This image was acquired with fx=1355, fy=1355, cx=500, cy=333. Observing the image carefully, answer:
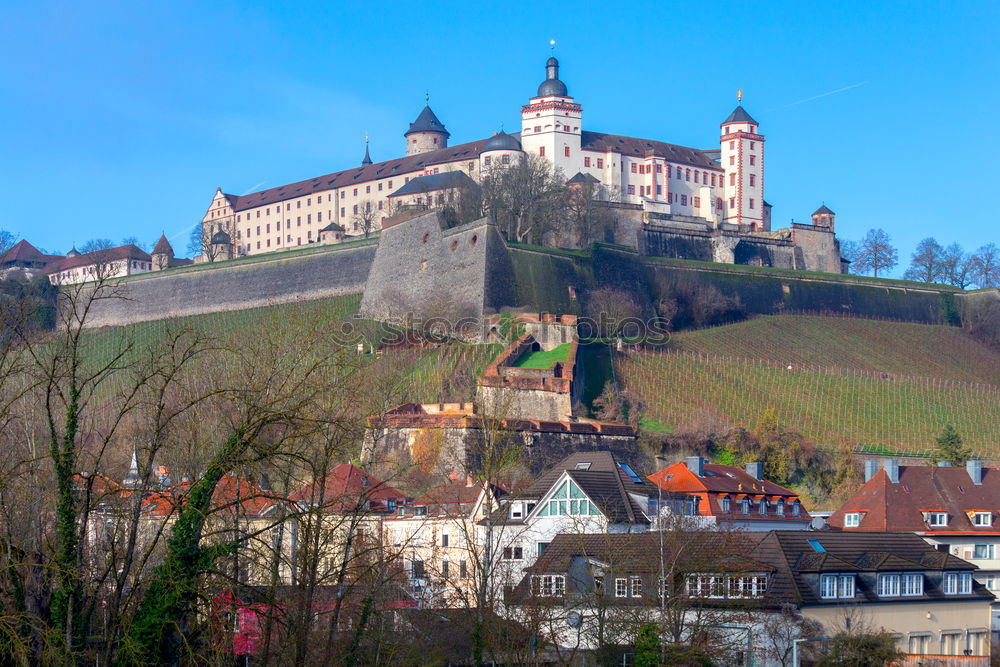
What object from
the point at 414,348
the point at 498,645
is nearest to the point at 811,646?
the point at 498,645

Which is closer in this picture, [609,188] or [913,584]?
[913,584]

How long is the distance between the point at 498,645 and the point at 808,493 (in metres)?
30.2

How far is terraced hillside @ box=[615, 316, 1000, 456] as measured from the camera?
53844 mm

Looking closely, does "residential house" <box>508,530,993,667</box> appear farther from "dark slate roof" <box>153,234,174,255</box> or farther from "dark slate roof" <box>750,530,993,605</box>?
"dark slate roof" <box>153,234,174,255</box>

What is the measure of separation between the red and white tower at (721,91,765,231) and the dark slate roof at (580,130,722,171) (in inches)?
48.8

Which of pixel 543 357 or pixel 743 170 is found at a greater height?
pixel 743 170

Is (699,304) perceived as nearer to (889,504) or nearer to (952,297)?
(952,297)

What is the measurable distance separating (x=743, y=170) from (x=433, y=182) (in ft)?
65.8

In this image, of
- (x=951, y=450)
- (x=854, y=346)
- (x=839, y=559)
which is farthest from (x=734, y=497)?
(x=854, y=346)

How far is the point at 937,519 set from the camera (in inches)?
1371

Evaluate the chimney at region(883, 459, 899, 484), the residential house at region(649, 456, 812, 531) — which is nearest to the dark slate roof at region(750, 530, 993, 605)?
the residential house at region(649, 456, 812, 531)

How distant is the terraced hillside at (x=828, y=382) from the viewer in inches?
2120

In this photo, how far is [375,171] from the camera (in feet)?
289

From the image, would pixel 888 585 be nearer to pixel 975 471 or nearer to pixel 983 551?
pixel 983 551
